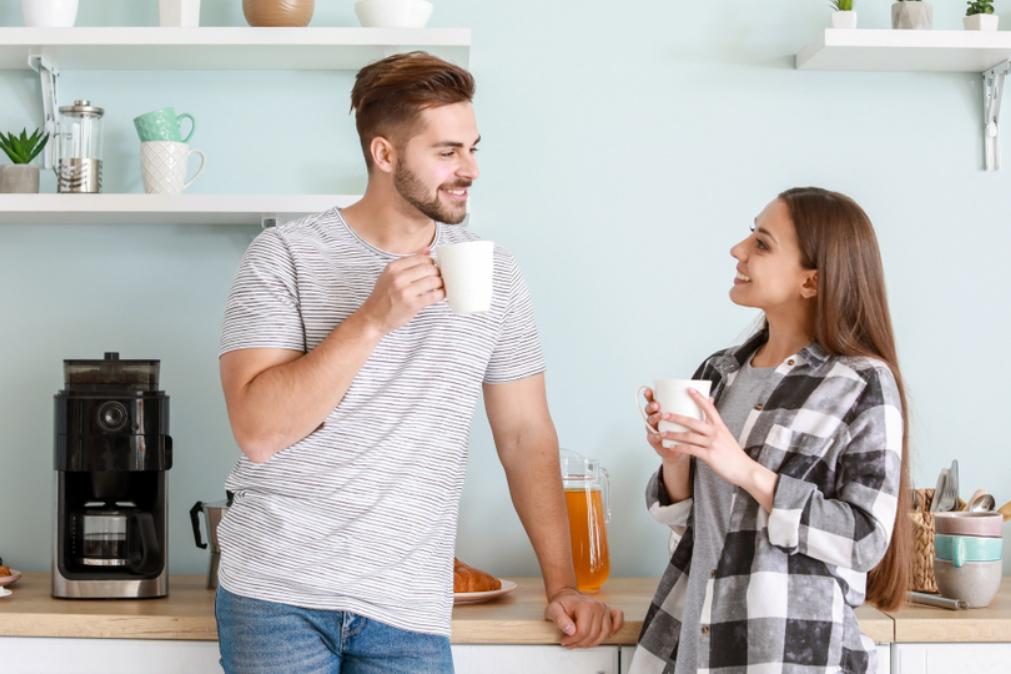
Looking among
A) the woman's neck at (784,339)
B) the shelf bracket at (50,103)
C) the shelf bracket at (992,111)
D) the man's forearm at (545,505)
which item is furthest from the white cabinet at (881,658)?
the shelf bracket at (50,103)

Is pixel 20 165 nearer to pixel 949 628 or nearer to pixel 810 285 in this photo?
pixel 810 285

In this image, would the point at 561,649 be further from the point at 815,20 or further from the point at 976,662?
the point at 815,20

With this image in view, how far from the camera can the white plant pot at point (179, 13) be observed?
7.07 ft

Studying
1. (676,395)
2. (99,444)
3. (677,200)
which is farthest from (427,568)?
(677,200)

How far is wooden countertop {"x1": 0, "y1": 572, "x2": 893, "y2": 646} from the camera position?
1816mm

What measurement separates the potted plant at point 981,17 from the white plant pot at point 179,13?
1.41m

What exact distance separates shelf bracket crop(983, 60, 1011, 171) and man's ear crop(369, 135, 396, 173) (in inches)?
48.6

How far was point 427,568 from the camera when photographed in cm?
165

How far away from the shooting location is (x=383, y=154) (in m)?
1.72

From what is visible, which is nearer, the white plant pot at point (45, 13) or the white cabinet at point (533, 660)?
the white cabinet at point (533, 660)

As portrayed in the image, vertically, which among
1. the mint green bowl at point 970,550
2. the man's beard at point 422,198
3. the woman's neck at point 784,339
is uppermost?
the man's beard at point 422,198

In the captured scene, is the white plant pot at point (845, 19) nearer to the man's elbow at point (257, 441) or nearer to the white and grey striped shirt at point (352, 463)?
the white and grey striped shirt at point (352, 463)

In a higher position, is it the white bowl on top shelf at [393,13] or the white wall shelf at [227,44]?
the white bowl on top shelf at [393,13]

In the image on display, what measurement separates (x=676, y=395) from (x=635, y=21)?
1050mm
